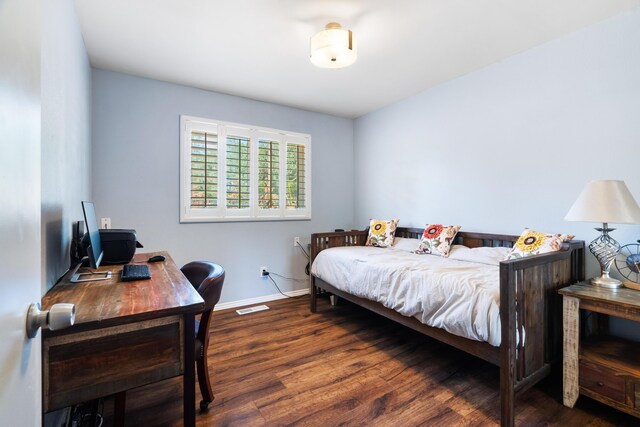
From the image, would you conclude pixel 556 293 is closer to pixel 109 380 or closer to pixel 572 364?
pixel 572 364

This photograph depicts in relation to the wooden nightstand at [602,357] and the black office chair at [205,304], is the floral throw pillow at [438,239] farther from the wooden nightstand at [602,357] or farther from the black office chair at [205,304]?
the black office chair at [205,304]

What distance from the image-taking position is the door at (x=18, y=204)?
0.45 m

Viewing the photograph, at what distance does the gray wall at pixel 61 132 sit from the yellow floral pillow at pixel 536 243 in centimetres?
271

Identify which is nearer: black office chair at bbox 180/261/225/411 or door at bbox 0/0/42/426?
door at bbox 0/0/42/426

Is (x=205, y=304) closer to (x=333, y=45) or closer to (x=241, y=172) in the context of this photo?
(x=333, y=45)

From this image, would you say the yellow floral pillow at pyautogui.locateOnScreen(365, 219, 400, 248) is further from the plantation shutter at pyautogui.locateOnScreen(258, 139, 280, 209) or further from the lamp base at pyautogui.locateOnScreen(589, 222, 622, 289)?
the lamp base at pyautogui.locateOnScreen(589, 222, 622, 289)

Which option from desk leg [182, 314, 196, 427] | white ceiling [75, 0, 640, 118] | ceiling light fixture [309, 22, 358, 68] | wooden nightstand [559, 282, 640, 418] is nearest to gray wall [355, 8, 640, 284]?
white ceiling [75, 0, 640, 118]

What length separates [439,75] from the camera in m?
2.83

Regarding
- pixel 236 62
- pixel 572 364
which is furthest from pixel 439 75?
pixel 572 364

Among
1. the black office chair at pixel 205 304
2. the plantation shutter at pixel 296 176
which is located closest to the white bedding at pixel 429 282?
the plantation shutter at pixel 296 176

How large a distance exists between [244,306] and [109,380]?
7.74ft

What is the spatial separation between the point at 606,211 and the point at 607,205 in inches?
1.5

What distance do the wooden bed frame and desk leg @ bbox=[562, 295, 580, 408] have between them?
97mm

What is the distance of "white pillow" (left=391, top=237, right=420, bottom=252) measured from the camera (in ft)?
10.0
